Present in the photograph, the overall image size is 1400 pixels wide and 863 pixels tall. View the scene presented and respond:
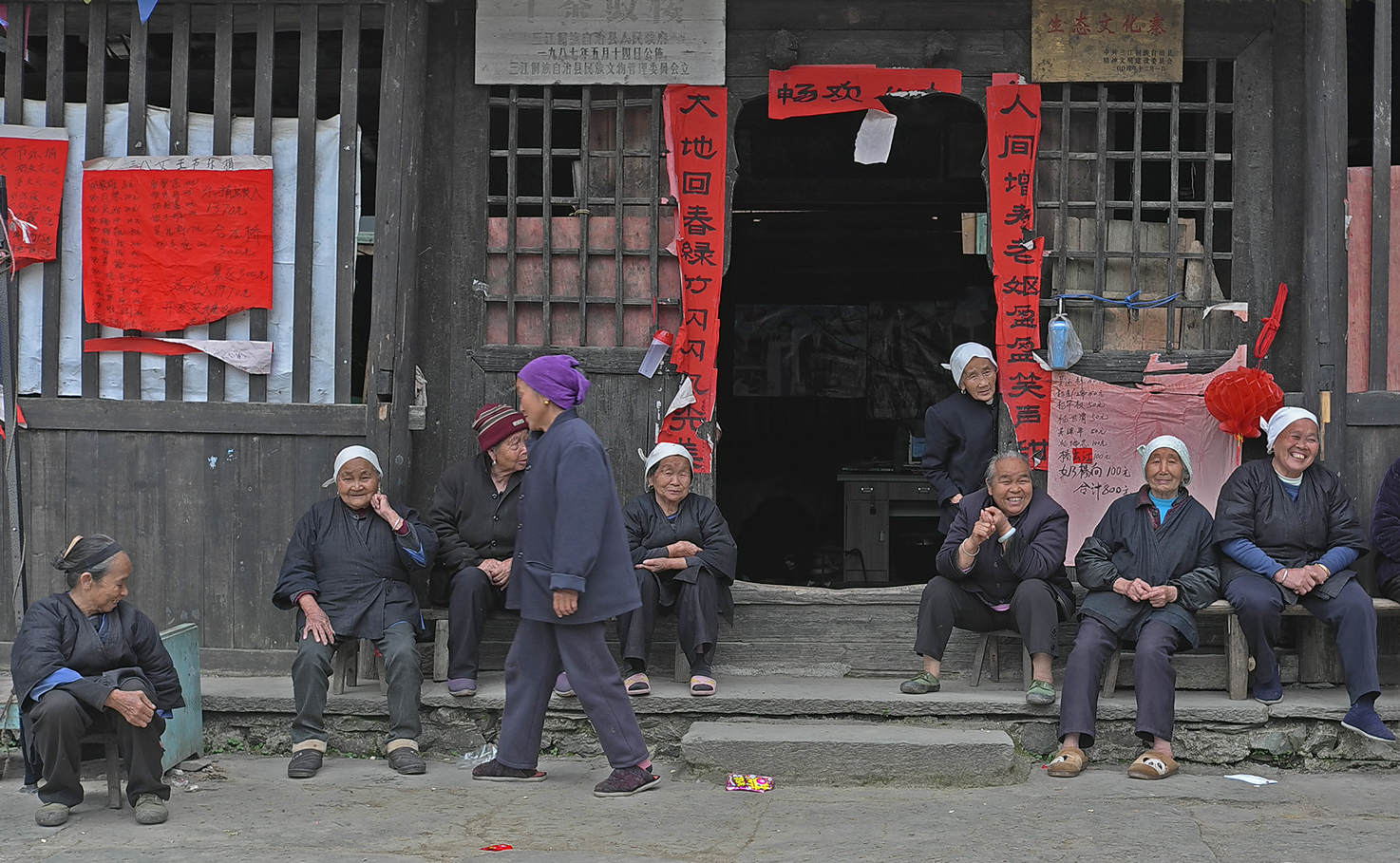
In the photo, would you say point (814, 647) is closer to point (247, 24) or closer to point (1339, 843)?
point (1339, 843)

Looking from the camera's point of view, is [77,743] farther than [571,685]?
No

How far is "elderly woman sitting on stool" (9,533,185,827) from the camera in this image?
487 cm

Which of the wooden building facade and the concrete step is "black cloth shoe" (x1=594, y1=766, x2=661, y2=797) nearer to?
the concrete step

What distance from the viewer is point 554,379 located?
5.31m

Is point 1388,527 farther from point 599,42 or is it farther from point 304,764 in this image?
point 304,764

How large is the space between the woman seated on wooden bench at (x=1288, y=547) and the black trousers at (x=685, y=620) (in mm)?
2301

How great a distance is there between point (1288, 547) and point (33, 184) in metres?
6.18

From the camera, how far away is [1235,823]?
4.87 metres

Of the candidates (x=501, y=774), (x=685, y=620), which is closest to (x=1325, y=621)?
(x=685, y=620)

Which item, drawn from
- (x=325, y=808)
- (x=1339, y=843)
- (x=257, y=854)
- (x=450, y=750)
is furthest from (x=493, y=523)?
(x=1339, y=843)

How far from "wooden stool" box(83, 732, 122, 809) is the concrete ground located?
6 cm

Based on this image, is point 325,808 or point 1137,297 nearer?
point 325,808

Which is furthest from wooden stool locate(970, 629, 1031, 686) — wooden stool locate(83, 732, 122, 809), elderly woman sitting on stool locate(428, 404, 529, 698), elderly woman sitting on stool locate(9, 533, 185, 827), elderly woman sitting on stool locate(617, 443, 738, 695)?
wooden stool locate(83, 732, 122, 809)

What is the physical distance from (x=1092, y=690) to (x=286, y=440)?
12.9 ft
